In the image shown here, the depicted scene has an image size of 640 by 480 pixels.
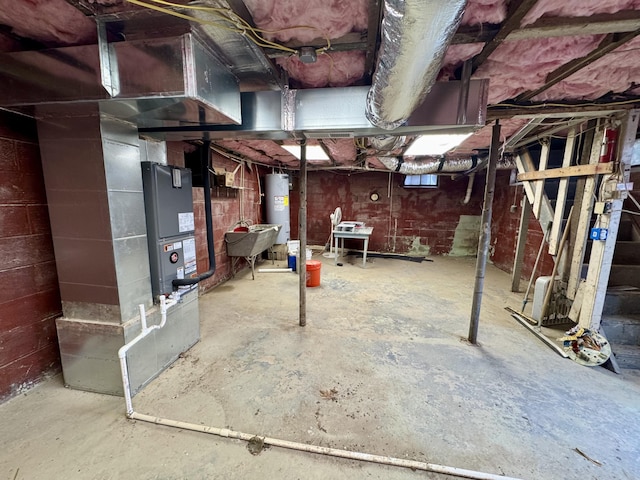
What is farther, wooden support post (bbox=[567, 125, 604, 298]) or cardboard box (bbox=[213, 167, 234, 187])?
cardboard box (bbox=[213, 167, 234, 187])

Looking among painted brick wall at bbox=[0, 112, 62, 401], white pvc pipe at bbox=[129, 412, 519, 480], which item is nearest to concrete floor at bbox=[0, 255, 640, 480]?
white pvc pipe at bbox=[129, 412, 519, 480]

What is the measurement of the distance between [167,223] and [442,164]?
450 cm

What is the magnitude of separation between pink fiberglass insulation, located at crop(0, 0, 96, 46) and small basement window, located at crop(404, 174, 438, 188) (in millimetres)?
5670

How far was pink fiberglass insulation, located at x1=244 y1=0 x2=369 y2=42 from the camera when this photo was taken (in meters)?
1.08

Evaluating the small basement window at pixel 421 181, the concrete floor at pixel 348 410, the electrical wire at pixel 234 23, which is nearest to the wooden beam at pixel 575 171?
the concrete floor at pixel 348 410

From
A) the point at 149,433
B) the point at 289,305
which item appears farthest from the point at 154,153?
the point at 289,305

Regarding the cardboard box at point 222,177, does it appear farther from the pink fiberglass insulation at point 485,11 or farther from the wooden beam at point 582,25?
the wooden beam at point 582,25

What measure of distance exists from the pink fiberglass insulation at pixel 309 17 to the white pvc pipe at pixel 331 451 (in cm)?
207

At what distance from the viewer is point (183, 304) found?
2.12 meters

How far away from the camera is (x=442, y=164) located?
14.9 feet

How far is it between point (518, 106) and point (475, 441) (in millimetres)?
2403

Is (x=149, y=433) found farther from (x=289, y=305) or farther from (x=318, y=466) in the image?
(x=289, y=305)

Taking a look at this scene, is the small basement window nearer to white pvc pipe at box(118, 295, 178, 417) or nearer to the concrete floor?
the concrete floor

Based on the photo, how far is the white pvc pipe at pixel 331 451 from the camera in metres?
1.21
